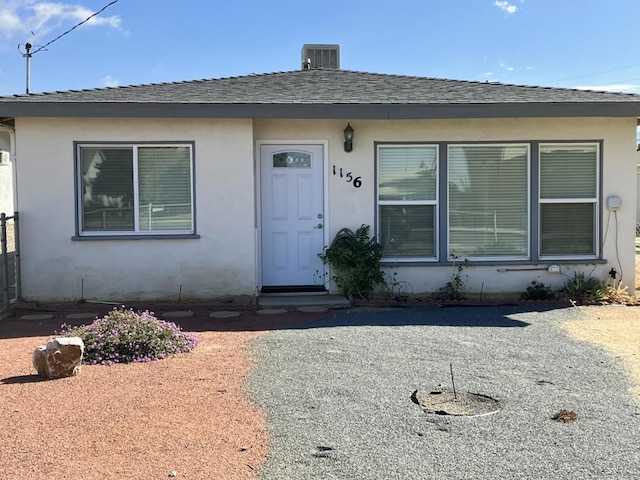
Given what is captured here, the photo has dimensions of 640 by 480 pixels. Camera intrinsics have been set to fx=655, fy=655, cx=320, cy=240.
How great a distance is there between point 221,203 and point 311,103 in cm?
193

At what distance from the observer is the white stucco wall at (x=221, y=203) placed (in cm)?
930

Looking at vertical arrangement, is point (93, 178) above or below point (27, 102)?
below

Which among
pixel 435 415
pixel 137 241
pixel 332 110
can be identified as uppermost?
pixel 332 110

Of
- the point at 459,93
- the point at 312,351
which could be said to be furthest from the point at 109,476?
the point at 459,93

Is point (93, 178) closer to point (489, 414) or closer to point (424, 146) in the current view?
point (424, 146)

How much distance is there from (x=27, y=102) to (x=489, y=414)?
728cm

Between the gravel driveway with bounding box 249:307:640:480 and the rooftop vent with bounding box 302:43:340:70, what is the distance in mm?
7688

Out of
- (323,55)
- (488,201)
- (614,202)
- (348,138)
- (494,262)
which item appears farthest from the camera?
(323,55)

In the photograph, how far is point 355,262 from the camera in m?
9.47

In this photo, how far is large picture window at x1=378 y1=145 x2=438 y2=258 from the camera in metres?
9.95

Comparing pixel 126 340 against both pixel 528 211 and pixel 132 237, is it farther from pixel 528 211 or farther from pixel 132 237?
pixel 528 211

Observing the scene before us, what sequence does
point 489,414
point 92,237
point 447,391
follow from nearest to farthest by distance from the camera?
point 489,414, point 447,391, point 92,237

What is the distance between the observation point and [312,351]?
259 inches

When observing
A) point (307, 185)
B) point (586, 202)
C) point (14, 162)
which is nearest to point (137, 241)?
point (14, 162)
